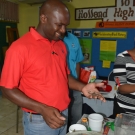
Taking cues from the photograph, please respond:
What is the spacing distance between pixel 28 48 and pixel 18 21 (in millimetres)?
2702

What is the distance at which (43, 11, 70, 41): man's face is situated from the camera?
95 cm

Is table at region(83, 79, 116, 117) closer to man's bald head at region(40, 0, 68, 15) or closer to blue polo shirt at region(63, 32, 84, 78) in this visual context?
Answer: blue polo shirt at region(63, 32, 84, 78)

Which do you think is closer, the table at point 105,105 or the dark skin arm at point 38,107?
the dark skin arm at point 38,107

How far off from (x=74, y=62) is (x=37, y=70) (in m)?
0.94

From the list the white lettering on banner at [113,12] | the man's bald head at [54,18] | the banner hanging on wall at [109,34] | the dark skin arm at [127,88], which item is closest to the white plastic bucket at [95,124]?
the dark skin arm at [127,88]

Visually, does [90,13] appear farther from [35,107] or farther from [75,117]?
[35,107]

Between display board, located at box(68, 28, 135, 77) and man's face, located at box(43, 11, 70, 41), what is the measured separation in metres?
1.66

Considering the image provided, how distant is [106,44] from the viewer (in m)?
2.55

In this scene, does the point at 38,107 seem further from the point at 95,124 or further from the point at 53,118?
the point at 95,124

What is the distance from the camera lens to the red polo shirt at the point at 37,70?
875mm

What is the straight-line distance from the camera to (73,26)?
2.85 metres

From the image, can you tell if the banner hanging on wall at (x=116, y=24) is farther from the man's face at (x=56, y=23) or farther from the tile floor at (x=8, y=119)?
the tile floor at (x=8, y=119)

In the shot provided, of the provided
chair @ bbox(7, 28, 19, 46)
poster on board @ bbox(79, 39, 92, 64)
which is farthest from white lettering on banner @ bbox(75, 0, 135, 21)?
chair @ bbox(7, 28, 19, 46)

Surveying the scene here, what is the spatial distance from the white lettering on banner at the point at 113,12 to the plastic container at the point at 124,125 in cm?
180
